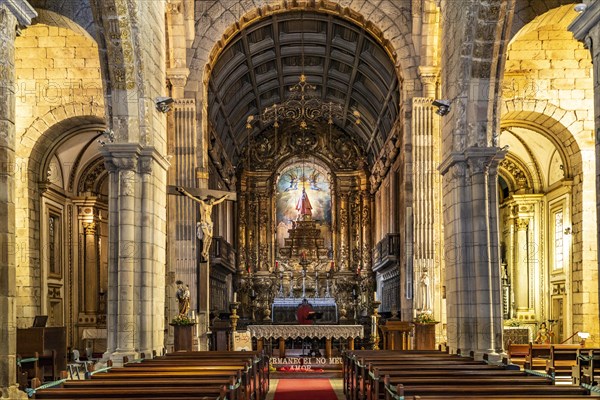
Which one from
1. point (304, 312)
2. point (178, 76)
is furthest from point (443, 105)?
point (304, 312)

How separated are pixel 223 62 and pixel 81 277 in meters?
7.93

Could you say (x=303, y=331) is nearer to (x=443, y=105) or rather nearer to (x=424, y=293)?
(x=424, y=293)

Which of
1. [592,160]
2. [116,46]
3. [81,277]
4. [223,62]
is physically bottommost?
[81,277]

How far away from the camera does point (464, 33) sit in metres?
16.6

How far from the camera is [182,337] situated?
20.3 meters

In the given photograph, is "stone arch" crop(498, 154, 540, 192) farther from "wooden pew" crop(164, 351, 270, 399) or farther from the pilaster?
"wooden pew" crop(164, 351, 270, 399)

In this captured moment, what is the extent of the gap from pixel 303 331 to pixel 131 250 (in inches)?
424

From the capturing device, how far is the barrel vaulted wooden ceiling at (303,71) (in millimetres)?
28172

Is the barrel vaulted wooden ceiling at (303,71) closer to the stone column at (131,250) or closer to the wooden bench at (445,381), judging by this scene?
the stone column at (131,250)

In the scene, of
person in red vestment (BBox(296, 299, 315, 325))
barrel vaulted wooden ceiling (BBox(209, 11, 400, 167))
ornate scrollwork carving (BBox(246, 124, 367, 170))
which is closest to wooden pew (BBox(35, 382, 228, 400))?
barrel vaulted wooden ceiling (BBox(209, 11, 400, 167))

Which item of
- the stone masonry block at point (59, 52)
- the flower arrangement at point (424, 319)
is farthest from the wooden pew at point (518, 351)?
the stone masonry block at point (59, 52)

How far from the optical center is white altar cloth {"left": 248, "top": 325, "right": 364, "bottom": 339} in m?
26.1

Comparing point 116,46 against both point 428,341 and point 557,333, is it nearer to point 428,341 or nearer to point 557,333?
point 428,341

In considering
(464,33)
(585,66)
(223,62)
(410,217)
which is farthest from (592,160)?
(223,62)
